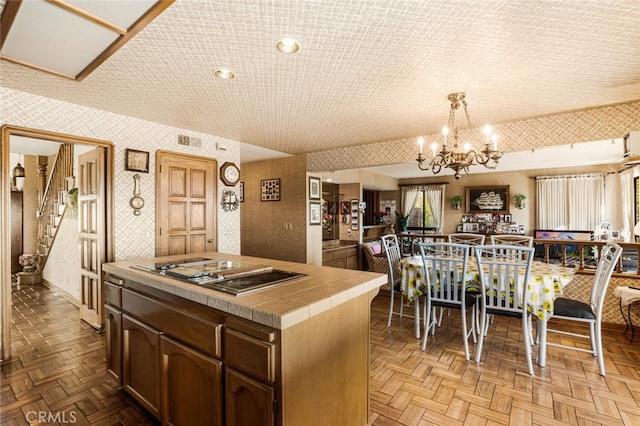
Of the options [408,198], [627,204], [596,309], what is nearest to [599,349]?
[596,309]

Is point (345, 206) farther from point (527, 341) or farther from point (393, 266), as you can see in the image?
point (527, 341)

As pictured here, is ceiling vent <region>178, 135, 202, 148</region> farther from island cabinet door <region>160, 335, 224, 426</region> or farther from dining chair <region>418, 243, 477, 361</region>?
dining chair <region>418, 243, 477, 361</region>

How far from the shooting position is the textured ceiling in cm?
158

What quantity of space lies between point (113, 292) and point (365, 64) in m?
2.42

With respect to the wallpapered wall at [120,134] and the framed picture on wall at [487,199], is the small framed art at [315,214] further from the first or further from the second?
the framed picture on wall at [487,199]

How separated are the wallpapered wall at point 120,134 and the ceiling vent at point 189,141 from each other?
0.04 meters

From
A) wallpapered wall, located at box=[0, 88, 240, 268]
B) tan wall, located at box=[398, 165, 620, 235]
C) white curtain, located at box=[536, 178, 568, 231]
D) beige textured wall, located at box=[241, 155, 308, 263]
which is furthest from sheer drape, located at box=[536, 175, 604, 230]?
wallpapered wall, located at box=[0, 88, 240, 268]

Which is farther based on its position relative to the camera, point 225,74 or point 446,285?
point 446,285

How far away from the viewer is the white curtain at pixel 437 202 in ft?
28.1

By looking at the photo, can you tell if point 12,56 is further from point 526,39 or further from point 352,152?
point 352,152

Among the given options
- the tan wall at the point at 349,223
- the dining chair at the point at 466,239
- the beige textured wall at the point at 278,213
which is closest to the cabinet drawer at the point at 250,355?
the dining chair at the point at 466,239

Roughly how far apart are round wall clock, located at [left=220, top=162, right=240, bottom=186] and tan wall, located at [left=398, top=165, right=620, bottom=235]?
6232 mm

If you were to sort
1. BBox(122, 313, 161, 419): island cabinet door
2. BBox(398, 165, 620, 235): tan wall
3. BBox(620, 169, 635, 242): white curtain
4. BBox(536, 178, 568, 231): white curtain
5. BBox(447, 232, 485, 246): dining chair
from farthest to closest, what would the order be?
BBox(536, 178, 568, 231): white curtain
BBox(398, 165, 620, 235): tan wall
BBox(620, 169, 635, 242): white curtain
BBox(447, 232, 485, 246): dining chair
BBox(122, 313, 161, 419): island cabinet door

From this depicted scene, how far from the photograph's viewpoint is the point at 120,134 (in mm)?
3277
